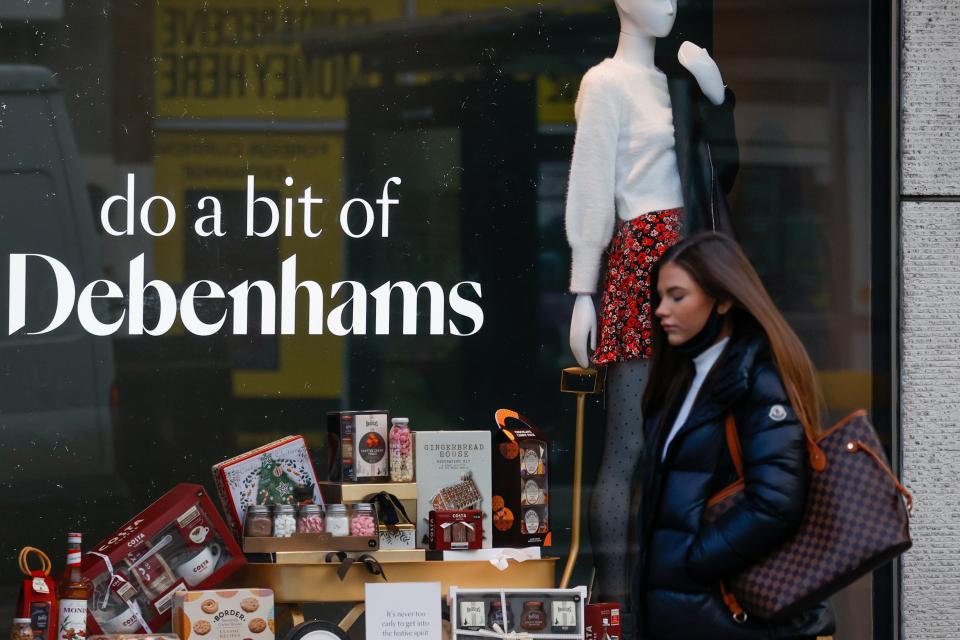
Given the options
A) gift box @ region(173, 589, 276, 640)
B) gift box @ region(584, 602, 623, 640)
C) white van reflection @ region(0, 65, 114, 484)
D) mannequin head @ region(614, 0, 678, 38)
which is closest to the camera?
gift box @ region(173, 589, 276, 640)

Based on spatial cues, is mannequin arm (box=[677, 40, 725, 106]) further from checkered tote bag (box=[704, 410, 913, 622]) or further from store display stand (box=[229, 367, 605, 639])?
checkered tote bag (box=[704, 410, 913, 622])

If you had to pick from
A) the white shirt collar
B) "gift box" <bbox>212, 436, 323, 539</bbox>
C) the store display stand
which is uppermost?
the white shirt collar

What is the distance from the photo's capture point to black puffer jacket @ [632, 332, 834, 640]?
4.01 metres

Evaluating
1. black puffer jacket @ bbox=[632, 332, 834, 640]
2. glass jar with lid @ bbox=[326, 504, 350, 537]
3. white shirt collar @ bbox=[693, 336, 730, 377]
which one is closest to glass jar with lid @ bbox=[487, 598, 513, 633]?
glass jar with lid @ bbox=[326, 504, 350, 537]

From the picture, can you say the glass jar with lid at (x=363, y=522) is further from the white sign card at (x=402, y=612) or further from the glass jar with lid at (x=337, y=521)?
the white sign card at (x=402, y=612)

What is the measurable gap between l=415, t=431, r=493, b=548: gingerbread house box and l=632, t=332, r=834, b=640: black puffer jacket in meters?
1.09

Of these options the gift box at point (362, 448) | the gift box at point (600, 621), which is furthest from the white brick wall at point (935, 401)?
the gift box at point (362, 448)

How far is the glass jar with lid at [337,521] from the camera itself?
16.7 feet

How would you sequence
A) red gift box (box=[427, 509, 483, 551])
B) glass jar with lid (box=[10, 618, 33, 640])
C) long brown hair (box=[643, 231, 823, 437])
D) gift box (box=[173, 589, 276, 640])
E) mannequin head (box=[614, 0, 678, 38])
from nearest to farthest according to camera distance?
long brown hair (box=[643, 231, 823, 437])
glass jar with lid (box=[10, 618, 33, 640])
gift box (box=[173, 589, 276, 640])
red gift box (box=[427, 509, 483, 551])
mannequin head (box=[614, 0, 678, 38])

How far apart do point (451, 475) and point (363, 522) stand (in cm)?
40

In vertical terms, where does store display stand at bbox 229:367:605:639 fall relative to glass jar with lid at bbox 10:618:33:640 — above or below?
above

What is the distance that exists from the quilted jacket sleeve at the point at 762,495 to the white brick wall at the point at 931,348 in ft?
7.13

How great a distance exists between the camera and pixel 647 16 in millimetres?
6004

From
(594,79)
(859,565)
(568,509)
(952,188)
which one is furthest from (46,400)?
(952,188)
